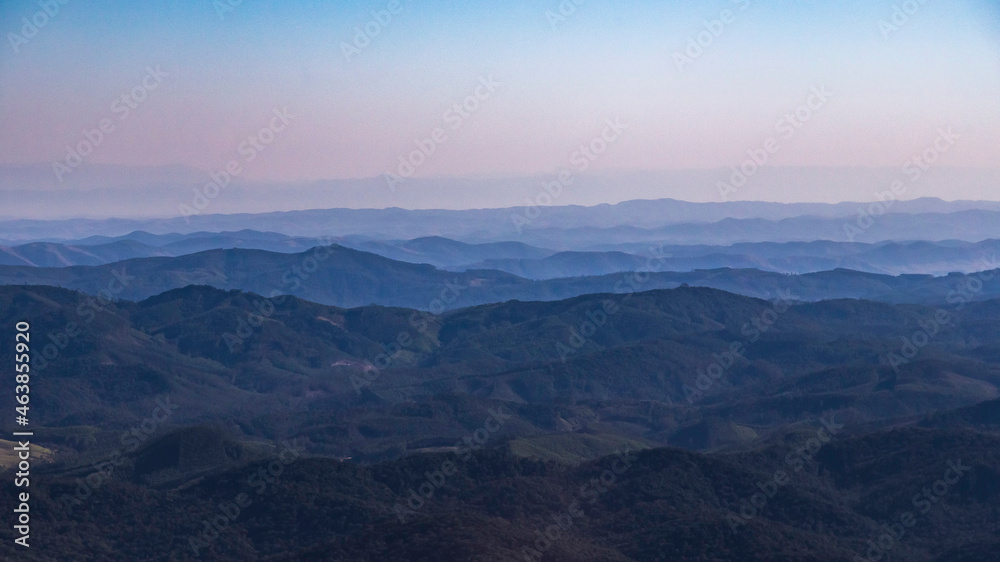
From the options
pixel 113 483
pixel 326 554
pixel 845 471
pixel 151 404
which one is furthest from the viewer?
pixel 151 404

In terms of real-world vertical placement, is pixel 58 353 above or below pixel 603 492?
above

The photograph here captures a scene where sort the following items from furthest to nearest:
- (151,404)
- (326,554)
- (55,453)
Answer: (151,404), (55,453), (326,554)

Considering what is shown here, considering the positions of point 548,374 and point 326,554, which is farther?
point 548,374

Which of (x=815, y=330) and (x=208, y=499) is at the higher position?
(x=815, y=330)

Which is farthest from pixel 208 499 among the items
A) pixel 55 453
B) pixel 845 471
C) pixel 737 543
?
pixel 845 471

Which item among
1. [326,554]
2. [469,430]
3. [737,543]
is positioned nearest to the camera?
[326,554]

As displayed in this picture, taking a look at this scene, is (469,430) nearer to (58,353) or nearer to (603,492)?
(603,492)

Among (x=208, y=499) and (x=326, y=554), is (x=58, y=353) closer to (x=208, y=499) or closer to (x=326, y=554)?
(x=208, y=499)

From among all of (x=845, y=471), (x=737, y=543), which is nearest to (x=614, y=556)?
(x=737, y=543)

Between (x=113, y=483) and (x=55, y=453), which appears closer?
(x=113, y=483)
